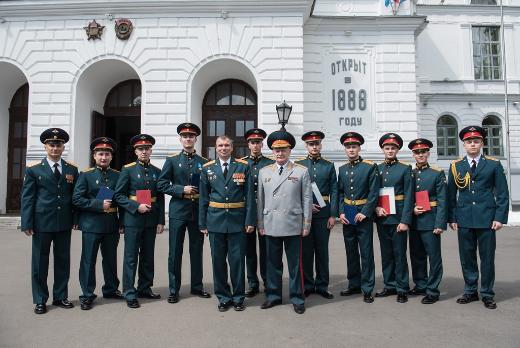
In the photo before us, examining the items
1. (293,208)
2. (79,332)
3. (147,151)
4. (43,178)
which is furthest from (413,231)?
(43,178)

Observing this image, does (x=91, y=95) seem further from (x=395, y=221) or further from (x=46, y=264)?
(x=395, y=221)

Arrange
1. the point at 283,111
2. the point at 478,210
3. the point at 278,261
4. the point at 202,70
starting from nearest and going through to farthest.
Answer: the point at 278,261
the point at 478,210
the point at 283,111
the point at 202,70

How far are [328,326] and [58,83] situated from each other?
1211 cm

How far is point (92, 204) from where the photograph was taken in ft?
15.1

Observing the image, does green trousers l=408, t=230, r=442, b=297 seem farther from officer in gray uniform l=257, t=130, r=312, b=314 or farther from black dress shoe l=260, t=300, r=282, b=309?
black dress shoe l=260, t=300, r=282, b=309

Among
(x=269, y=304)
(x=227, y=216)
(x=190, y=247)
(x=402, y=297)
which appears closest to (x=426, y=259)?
(x=402, y=297)

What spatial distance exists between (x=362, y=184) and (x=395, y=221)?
24.7 inches

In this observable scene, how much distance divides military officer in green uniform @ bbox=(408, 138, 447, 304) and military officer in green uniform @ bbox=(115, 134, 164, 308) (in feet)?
11.0

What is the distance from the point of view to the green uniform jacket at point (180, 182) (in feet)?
16.3

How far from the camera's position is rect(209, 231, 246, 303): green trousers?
4.52 meters

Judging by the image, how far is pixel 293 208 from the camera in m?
4.47

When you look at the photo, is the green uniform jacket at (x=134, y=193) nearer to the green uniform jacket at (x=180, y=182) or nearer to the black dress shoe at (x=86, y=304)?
the green uniform jacket at (x=180, y=182)

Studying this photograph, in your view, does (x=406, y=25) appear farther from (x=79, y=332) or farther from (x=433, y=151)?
(x=79, y=332)

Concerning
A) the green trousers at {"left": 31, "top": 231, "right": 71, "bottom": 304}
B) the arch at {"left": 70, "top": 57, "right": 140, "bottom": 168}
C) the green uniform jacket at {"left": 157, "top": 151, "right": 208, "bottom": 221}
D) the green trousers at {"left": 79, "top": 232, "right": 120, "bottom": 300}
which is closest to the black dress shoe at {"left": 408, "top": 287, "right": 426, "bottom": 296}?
the green uniform jacket at {"left": 157, "top": 151, "right": 208, "bottom": 221}
